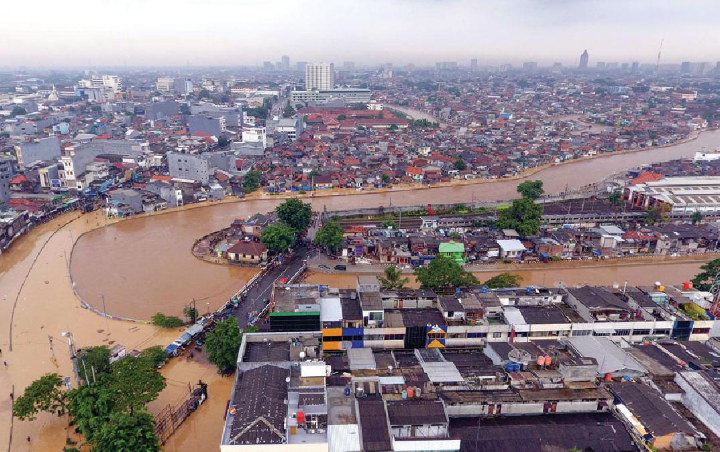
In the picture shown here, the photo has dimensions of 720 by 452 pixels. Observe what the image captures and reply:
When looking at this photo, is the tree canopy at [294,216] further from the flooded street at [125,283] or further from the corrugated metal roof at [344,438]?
the corrugated metal roof at [344,438]

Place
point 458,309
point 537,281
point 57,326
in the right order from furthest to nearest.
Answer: point 537,281, point 57,326, point 458,309

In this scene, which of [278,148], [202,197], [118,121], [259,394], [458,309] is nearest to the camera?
[259,394]

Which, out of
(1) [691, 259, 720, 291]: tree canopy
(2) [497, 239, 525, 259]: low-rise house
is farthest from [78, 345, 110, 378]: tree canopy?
(1) [691, 259, 720, 291]: tree canopy

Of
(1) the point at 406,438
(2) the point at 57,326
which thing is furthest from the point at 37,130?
(1) the point at 406,438

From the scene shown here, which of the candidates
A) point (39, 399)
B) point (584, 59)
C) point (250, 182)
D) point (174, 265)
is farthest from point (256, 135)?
point (584, 59)

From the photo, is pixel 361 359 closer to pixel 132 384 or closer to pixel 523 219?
pixel 132 384

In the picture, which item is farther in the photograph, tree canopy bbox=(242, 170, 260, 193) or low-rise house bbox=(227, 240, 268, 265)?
tree canopy bbox=(242, 170, 260, 193)

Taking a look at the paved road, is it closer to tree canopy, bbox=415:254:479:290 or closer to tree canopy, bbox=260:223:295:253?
tree canopy, bbox=260:223:295:253

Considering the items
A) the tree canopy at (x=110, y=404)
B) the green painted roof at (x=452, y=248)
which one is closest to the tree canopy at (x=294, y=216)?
the green painted roof at (x=452, y=248)

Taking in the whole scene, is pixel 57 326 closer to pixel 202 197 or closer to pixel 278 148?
pixel 202 197
